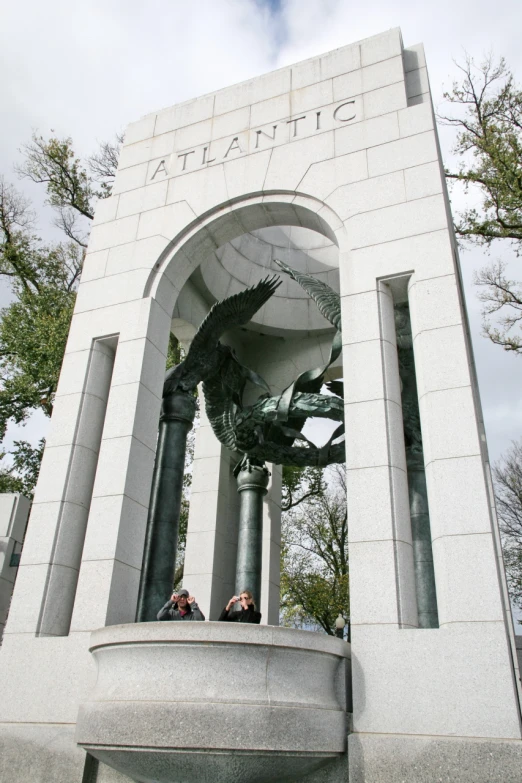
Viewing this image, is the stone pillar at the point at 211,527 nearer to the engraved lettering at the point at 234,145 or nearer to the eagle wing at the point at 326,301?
the eagle wing at the point at 326,301

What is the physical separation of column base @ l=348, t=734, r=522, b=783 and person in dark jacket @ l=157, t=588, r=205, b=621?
2311 millimetres

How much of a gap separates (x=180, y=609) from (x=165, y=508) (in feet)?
9.91

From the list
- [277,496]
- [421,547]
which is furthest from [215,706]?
[277,496]

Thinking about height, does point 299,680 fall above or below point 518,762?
above

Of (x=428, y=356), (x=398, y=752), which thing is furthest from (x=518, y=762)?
(x=428, y=356)

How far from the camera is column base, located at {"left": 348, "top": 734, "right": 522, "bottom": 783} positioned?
5.81 metres

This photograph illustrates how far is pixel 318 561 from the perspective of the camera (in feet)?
107

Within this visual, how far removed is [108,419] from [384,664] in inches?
207

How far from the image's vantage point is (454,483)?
7.34 m

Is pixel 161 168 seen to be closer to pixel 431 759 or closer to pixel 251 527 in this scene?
pixel 251 527

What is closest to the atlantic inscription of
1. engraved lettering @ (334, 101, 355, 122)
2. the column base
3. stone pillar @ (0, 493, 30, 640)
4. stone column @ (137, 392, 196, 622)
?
engraved lettering @ (334, 101, 355, 122)

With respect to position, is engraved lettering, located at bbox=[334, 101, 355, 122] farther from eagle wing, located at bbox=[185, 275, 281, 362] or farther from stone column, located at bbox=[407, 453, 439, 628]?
stone column, located at bbox=[407, 453, 439, 628]

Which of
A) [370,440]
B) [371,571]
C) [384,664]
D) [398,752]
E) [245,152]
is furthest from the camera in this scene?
[245,152]

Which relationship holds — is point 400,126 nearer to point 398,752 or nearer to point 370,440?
point 370,440
